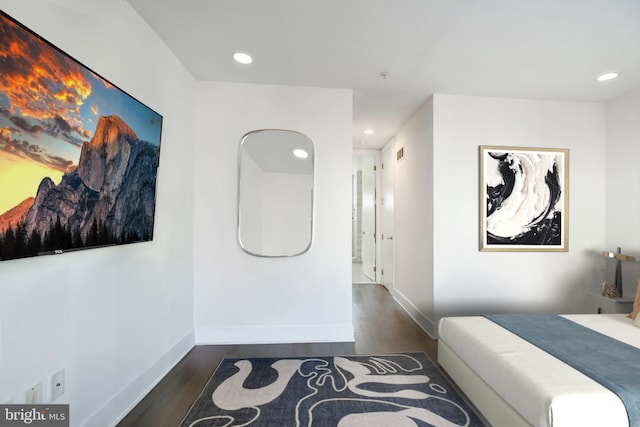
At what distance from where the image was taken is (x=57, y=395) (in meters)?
1.29

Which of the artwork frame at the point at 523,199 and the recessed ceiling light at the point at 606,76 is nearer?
the recessed ceiling light at the point at 606,76

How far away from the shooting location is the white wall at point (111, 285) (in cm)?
Result: 115

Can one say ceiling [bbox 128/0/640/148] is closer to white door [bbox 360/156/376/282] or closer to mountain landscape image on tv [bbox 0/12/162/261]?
mountain landscape image on tv [bbox 0/12/162/261]

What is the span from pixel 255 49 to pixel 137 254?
72.1 inches

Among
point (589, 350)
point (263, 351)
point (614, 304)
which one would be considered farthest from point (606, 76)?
point (263, 351)

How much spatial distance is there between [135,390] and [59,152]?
1.62 m

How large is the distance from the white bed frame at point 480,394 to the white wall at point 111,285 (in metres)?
2.26

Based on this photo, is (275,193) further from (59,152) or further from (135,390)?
(135,390)

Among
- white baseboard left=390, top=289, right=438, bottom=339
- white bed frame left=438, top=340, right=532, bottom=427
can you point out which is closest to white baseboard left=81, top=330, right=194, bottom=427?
white bed frame left=438, top=340, right=532, bottom=427

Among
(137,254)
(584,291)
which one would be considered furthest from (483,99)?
(137,254)

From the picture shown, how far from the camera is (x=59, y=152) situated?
120cm

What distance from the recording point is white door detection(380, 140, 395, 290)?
4.51 meters

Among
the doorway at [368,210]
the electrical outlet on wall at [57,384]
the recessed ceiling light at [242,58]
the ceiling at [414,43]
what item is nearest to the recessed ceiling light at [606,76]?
the ceiling at [414,43]

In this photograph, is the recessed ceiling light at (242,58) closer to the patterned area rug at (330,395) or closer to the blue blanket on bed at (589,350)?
the patterned area rug at (330,395)
